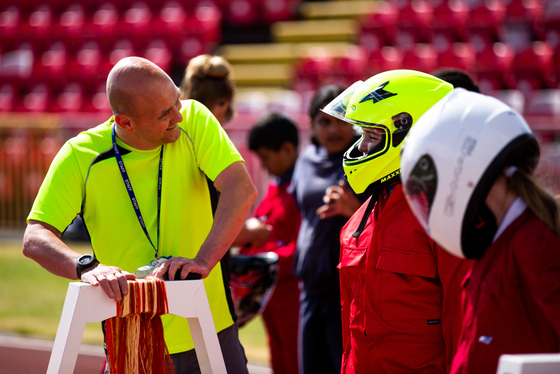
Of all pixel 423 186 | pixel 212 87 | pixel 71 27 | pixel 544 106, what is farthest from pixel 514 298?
pixel 71 27

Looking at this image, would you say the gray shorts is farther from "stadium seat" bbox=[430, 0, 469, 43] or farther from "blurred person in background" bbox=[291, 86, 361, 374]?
"stadium seat" bbox=[430, 0, 469, 43]

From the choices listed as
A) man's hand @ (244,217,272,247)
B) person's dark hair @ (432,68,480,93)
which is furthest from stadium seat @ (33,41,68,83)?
person's dark hair @ (432,68,480,93)

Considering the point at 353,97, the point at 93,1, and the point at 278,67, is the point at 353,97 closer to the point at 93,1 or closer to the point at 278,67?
the point at 278,67

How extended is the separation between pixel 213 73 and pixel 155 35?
42.6 feet

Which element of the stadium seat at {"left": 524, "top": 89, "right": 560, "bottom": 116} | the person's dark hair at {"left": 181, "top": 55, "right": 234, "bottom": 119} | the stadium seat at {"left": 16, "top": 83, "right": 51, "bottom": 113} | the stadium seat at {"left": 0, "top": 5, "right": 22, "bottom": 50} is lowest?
the person's dark hair at {"left": 181, "top": 55, "right": 234, "bottom": 119}

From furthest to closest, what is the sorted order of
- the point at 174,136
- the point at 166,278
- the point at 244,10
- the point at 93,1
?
1. the point at 93,1
2. the point at 244,10
3. the point at 174,136
4. the point at 166,278

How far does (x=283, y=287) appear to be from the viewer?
5.20 meters

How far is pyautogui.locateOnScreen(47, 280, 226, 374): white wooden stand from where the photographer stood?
2.55 metres

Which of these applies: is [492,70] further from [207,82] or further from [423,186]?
[423,186]

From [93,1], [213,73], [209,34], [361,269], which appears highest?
[93,1]

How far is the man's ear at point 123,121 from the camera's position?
3037mm

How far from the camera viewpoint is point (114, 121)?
3174 millimetres

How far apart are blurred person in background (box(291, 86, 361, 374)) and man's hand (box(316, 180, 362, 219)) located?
297 mm

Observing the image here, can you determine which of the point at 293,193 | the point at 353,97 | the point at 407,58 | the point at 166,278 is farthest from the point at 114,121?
the point at 407,58
